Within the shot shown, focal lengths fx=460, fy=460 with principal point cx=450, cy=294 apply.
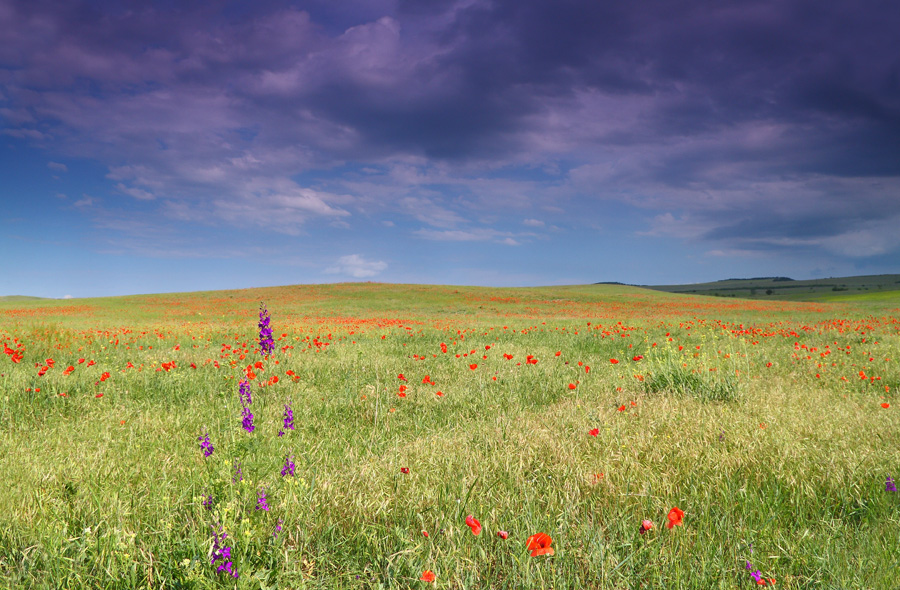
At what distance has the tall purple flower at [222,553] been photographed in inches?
76.1

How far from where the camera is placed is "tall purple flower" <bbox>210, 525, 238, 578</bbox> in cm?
193

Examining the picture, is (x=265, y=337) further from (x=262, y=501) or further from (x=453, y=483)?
(x=453, y=483)

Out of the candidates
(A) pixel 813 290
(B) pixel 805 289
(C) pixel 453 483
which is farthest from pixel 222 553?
(B) pixel 805 289

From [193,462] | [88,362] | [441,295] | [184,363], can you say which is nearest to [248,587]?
[193,462]

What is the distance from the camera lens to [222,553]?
77.6 inches

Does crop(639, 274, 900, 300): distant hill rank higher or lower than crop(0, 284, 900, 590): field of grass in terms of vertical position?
higher

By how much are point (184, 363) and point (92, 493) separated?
5.60 m

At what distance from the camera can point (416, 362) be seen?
27.3 ft

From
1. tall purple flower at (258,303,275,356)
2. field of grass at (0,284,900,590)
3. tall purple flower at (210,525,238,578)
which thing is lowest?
field of grass at (0,284,900,590)

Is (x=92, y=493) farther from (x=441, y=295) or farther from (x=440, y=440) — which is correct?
(x=441, y=295)

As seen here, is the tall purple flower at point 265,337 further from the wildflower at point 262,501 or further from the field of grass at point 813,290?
A: the field of grass at point 813,290

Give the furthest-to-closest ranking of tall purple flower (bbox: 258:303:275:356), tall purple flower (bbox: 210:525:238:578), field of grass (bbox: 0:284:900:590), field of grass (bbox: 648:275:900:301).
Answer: field of grass (bbox: 648:275:900:301)
tall purple flower (bbox: 258:303:275:356)
field of grass (bbox: 0:284:900:590)
tall purple flower (bbox: 210:525:238:578)

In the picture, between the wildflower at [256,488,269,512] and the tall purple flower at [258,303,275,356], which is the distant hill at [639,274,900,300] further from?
the wildflower at [256,488,269,512]

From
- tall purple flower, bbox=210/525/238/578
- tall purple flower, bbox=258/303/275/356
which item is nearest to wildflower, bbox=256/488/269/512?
tall purple flower, bbox=210/525/238/578
